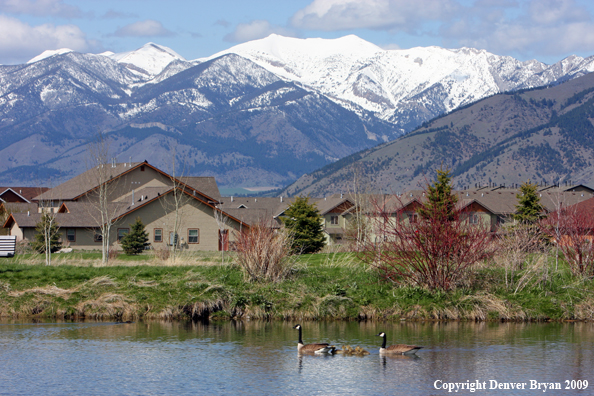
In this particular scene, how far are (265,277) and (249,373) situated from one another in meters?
12.0

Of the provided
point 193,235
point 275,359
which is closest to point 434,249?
point 275,359

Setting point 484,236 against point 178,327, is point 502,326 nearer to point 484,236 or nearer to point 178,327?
point 484,236

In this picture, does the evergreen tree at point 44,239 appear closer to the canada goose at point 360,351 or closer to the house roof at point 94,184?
the house roof at point 94,184

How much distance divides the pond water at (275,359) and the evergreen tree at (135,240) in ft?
95.7

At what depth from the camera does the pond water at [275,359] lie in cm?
2109

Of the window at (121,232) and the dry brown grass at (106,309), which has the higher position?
the window at (121,232)

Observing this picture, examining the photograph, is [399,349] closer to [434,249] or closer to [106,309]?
[434,249]

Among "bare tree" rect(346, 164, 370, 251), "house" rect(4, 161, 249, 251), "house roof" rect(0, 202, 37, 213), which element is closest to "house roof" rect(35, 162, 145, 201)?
"house" rect(4, 161, 249, 251)

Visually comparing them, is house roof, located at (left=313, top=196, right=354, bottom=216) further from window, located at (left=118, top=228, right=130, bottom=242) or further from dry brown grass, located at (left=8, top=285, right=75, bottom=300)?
dry brown grass, located at (left=8, top=285, right=75, bottom=300)

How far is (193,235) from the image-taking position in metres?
A: 69.4

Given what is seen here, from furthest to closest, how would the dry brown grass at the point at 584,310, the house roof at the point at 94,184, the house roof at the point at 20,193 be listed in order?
1. the house roof at the point at 20,193
2. the house roof at the point at 94,184
3. the dry brown grass at the point at 584,310

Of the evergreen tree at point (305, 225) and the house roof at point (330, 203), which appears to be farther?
the house roof at point (330, 203)

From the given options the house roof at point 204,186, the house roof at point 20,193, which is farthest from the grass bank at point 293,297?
the house roof at point 20,193

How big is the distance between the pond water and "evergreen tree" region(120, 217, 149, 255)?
2917 cm
